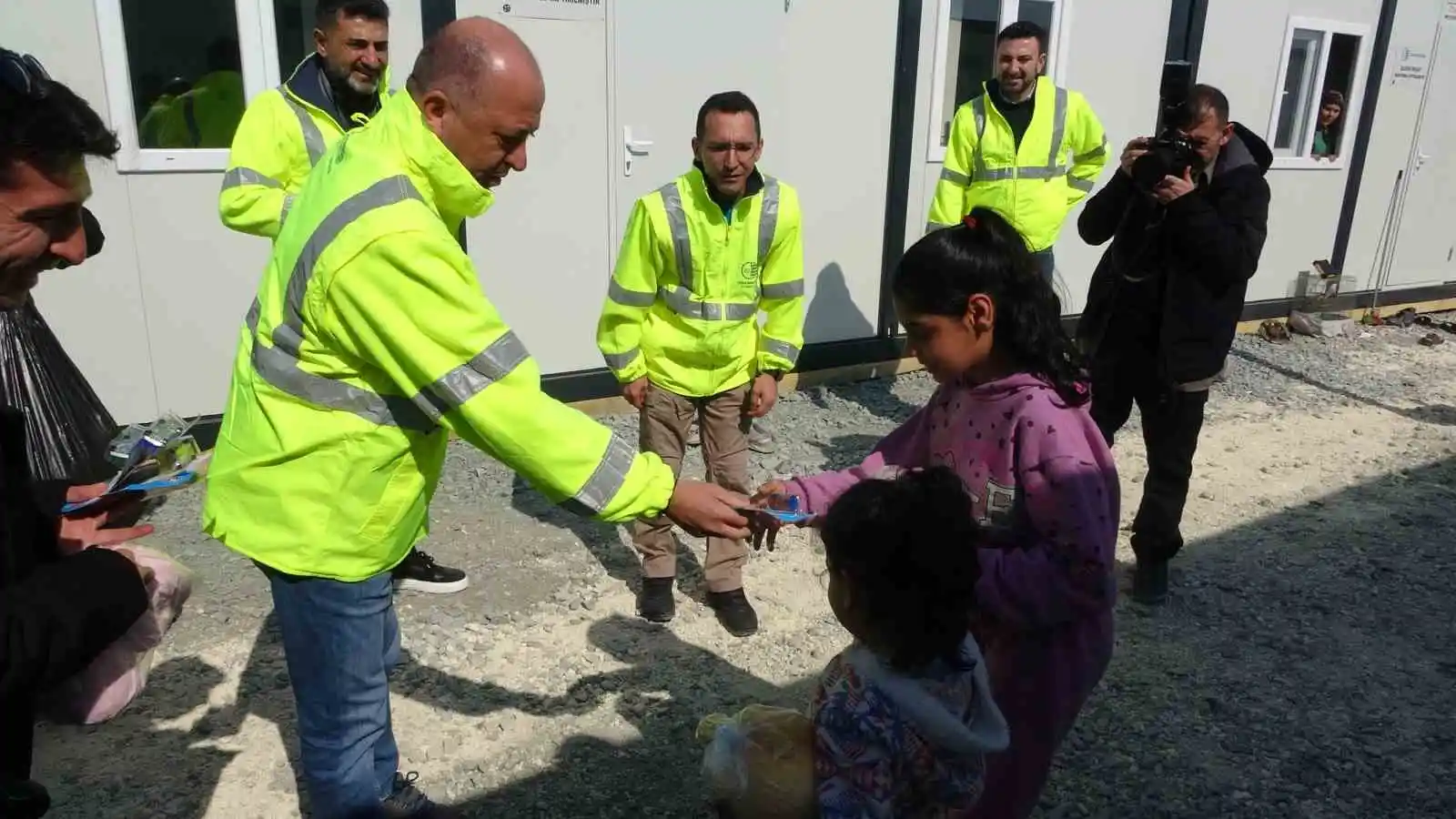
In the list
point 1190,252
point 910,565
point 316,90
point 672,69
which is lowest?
point 910,565

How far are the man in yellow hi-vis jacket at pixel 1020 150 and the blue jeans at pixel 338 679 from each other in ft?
15.2

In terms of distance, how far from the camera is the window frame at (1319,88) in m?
8.64

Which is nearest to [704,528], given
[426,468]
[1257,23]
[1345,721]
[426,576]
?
[426,468]

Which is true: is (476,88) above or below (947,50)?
below

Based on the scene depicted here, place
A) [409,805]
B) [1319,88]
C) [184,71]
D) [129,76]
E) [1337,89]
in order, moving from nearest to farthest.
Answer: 1. [409,805]
2. [129,76]
3. [184,71]
4. [1319,88]
5. [1337,89]

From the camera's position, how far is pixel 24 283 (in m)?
1.59

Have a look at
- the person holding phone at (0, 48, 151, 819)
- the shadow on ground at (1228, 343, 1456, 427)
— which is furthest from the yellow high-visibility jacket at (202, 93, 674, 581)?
the shadow on ground at (1228, 343, 1456, 427)

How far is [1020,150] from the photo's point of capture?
5945 millimetres

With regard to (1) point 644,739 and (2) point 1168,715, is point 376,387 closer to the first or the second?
(1) point 644,739

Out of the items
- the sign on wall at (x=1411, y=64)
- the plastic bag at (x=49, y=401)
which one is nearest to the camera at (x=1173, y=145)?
the plastic bag at (x=49, y=401)

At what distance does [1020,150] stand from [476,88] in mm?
4657

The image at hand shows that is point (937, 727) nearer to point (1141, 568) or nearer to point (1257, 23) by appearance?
point (1141, 568)

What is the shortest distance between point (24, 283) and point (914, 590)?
5.02 feet

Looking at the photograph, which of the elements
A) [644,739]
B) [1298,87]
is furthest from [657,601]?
[1298,87]
